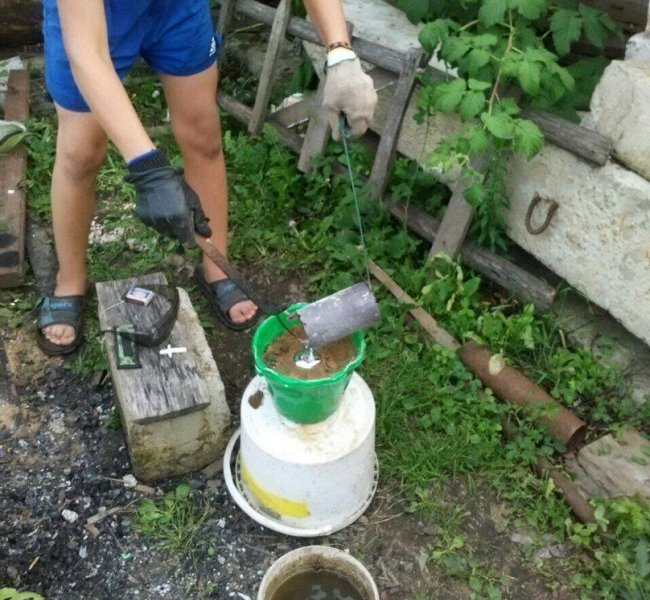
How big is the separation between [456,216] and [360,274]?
0.52m

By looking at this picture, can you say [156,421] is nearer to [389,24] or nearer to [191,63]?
[191,63]

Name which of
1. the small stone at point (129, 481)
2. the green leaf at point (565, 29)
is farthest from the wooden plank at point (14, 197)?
the green leaf at point (565, 29)

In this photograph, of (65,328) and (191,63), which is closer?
(191,63)

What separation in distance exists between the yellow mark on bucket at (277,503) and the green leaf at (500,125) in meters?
1.55

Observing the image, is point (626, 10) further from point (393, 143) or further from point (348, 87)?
point (348, 87)

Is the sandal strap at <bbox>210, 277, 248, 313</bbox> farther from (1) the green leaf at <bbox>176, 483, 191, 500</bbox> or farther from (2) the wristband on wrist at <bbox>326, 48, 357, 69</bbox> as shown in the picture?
(2) the wristband on wrist at <bbox>326, 48, 357, 69</bbox>

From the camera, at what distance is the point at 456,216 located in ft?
11.2

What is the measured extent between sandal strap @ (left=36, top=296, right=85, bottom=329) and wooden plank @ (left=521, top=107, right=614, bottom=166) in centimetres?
208

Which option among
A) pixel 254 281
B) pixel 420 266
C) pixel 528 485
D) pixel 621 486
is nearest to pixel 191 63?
pixel 254 281

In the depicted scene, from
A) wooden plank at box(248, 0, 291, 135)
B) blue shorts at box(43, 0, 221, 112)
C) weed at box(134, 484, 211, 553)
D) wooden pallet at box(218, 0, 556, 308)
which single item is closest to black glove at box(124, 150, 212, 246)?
blue shorts at box(43, 0, 221, 112)

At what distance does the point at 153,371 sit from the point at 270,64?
220 cm

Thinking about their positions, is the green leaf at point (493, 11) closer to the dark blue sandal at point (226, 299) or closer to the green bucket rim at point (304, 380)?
the green bucket rim at point (304, 380)

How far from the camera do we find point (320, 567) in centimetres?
251

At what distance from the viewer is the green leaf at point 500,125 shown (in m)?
2.91
